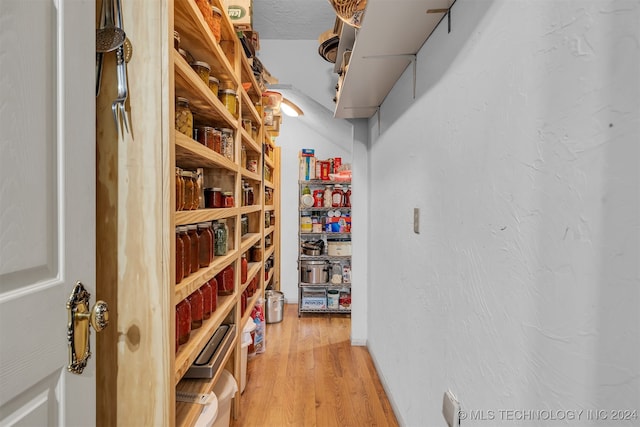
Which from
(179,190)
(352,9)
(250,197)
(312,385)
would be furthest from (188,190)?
(312,385)

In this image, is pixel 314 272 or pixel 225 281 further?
pixel 314 272

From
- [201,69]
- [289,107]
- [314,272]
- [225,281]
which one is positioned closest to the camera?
[201,69]

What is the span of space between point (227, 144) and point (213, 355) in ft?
3.17

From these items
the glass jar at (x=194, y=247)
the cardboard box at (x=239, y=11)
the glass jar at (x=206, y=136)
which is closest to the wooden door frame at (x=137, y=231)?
the glass jar at (x=194, y=247)

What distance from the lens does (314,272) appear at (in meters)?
3.92

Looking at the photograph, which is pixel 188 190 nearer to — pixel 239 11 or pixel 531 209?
pixel 531 209

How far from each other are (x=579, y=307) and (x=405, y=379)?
1.39 metres

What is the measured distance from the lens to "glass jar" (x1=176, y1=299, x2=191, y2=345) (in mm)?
1169

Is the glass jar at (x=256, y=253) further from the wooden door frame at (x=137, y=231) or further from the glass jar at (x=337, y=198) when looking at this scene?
the wooden door frame at (x=137, y=231)

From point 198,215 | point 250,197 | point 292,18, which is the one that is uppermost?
point 292,18

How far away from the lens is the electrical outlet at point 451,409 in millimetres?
1134

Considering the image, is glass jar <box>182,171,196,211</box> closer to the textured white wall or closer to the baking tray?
the baking tray
